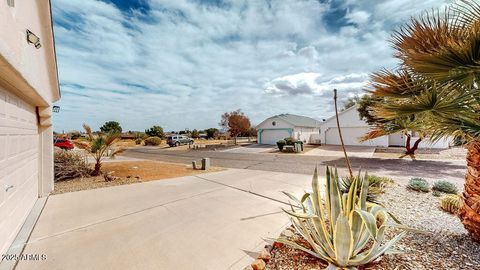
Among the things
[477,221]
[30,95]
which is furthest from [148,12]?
[477,221]

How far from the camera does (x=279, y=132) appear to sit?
29.2 meters

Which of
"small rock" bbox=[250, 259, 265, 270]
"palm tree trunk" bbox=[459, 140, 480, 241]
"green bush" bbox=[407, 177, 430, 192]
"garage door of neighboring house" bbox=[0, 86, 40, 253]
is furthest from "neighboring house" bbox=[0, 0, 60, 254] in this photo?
"green bush" bbox=[407, 177, 430, 192]

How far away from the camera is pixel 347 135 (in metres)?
25.0

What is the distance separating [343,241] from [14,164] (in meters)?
5.19

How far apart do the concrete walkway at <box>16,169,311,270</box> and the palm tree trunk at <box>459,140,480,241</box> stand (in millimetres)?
2667

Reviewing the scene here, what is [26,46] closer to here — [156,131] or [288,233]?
[288,233]

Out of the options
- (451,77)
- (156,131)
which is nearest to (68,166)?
(451,77)

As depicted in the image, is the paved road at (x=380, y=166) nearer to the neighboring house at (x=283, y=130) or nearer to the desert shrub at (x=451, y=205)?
the desert shrub at (x=451, y=205)

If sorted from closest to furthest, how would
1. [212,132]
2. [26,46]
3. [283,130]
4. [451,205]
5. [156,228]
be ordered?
[26,46]
[156,228]
[451,205]
[283,130]
[212,132]

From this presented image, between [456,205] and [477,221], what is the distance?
2.05 meters

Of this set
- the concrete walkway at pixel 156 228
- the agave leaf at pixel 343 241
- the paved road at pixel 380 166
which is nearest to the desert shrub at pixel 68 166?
the concrete walkway at pixel 156 228

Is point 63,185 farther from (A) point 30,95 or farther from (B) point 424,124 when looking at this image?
(B) point 424,124

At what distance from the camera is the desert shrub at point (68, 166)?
801 centimetres

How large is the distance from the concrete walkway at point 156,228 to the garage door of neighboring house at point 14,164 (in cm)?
41
